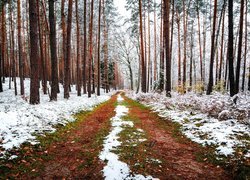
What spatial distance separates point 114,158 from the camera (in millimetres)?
5125

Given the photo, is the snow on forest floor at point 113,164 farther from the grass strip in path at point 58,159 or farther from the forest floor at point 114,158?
the grass strip in path at point 58,159

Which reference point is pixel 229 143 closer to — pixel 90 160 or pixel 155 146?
pixel 155 146

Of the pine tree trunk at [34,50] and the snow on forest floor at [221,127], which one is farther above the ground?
the pine tree trunk at [34,50]

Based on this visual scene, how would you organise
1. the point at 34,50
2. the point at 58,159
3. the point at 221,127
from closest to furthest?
the point at 58,159 → the point at 221,127 → the point at 34,50

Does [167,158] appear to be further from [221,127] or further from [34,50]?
[34,50]

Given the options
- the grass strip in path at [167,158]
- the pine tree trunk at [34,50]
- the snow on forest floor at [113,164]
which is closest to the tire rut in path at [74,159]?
the snow on forest floor at [113,164]

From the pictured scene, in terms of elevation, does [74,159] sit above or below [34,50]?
below

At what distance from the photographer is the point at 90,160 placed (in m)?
5.19

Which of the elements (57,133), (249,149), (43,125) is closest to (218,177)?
(249,149)

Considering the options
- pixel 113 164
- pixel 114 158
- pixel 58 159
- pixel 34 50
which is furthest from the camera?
pixel 34 50

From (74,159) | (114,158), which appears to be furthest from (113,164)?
(74,159)

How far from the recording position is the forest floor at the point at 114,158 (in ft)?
14.6

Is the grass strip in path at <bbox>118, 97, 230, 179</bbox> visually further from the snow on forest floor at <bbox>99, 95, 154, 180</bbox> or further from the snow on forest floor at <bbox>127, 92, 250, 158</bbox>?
the snow on forest floor at <bbox>127, 92, 250, 158</bbox>

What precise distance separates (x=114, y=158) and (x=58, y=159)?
4.56 feet
